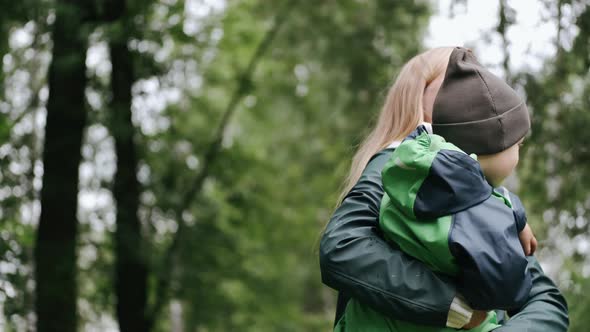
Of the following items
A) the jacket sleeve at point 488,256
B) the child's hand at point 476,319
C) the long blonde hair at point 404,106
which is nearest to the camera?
the jacket sleeve at point 488,256

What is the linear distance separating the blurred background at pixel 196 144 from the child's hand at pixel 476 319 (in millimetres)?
1077

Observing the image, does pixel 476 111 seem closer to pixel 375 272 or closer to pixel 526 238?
pixel 526 238

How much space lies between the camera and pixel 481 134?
1.99 m

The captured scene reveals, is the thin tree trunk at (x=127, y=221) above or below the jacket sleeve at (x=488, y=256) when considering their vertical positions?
below

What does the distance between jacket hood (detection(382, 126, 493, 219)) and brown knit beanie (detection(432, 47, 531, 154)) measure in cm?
21

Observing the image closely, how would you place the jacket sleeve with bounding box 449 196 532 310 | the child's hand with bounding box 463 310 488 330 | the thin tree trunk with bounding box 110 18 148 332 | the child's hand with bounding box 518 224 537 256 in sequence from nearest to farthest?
the jacket sleeve with bounding box 449 196 532 310 → the child's hand with bounding box 463 310 488 330 → the child's hand with bounding box 518 224 537 256 → the thin tree trunk with bounding box 110 18 148 332

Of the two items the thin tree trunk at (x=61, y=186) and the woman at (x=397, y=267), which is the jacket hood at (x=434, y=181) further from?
the thin tree trunk at (x=61, y=186)

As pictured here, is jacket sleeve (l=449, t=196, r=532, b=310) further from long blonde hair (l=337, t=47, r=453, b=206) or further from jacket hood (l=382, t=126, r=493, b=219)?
long blonde hair (l=337, t=47, r=453, b=206)

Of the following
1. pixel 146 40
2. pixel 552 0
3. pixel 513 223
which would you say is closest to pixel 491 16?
pixel 552 0

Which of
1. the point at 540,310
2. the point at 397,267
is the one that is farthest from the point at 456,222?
the point at 540,310

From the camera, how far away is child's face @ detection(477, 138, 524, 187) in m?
2.01

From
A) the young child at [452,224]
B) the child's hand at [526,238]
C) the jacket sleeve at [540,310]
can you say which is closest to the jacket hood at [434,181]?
the young child at [452,224]

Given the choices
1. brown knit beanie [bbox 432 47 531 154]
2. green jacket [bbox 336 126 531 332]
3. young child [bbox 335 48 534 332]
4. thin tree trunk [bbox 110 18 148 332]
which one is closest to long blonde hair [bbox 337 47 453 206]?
brown knit beanie [bbox 432 47 531 154]

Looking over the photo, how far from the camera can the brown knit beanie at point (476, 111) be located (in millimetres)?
1989
